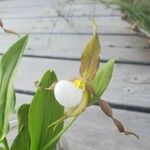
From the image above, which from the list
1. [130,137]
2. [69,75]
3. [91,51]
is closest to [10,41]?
[69,75]

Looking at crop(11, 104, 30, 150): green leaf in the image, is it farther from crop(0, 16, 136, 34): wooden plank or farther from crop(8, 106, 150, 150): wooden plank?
crop(0, 16, 136, 34): wooden plank

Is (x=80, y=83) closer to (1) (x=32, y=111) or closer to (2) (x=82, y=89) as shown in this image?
(2) (x=82, y=89)

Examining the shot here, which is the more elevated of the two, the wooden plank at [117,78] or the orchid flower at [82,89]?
the orchid flower at [82,89]

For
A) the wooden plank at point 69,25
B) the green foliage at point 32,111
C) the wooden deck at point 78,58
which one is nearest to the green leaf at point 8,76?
the green foliage at point 32,111

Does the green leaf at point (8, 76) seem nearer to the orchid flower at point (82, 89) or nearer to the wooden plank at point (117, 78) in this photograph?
the orchid flower at point (82, 89)

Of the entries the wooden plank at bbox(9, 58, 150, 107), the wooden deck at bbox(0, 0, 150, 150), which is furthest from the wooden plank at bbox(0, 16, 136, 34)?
the wooden plank at bbox(9, 58, 150, 107)

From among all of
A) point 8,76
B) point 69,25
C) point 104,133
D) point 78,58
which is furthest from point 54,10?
point 8,76
